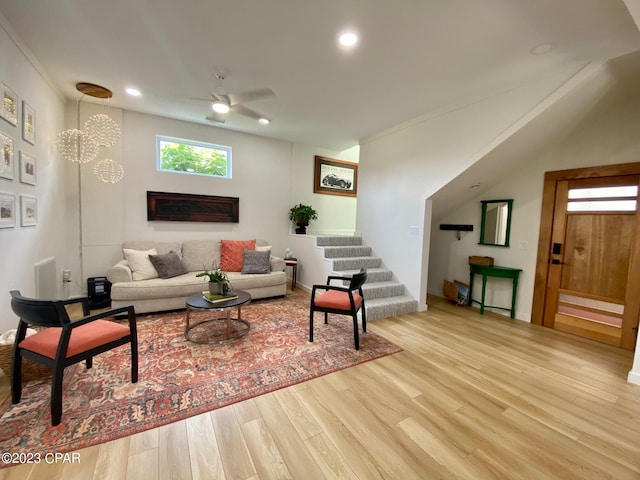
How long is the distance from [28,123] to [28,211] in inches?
35.7

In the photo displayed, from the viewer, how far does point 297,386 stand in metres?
2.17

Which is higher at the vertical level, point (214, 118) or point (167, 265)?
point (214, 118)

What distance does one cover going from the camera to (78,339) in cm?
181

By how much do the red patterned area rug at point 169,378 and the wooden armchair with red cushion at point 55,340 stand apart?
158mm

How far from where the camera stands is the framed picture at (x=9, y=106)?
2260 mm

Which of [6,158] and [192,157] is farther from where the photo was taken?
[192,157]

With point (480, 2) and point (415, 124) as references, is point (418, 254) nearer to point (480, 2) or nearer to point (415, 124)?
point (415, 124)

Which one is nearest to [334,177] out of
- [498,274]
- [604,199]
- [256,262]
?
[256,262]

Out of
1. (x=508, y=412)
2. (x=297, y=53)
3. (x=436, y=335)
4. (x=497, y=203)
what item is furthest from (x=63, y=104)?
(x=497, y=203)

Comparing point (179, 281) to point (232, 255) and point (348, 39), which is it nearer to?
point (232, 255)

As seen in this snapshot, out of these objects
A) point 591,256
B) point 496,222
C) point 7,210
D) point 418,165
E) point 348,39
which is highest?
point 348,39

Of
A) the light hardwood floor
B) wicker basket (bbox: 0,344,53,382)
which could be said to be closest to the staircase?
the light hardwood floor

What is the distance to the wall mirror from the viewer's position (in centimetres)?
404

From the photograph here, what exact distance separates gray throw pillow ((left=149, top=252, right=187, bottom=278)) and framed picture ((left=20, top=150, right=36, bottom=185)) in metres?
1.51
